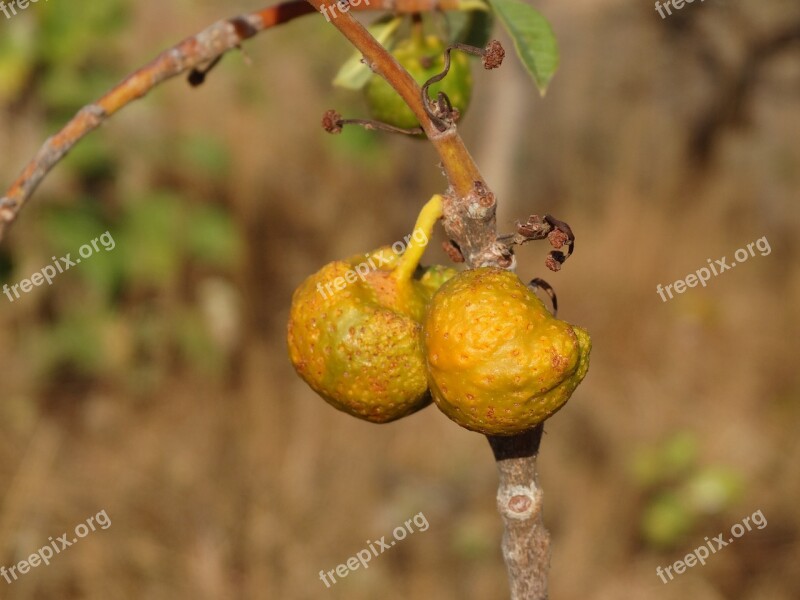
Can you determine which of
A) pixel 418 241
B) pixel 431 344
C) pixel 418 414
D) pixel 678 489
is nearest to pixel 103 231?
pixel 418 414

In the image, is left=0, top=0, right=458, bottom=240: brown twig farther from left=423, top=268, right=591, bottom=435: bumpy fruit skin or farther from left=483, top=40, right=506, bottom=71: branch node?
left=423, top=268, right=591, bottom=435: bumpy fruit skin

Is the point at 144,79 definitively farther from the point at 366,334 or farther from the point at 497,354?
the point at 497,354

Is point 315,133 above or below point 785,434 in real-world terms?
above

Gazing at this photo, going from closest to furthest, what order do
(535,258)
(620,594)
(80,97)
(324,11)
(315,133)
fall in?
(324,11) → (80,97) → (620,594) → (535,258) → (315,133)

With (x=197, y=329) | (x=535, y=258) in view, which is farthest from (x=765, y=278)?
(x=197, y=329)

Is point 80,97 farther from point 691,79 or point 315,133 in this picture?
point 691,79

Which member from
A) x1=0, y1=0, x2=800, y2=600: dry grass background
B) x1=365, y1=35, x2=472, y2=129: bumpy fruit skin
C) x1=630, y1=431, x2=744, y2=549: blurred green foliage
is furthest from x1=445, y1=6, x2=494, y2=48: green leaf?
x1=630, y1=431, x2=744, y2=549: blurred green foliage
